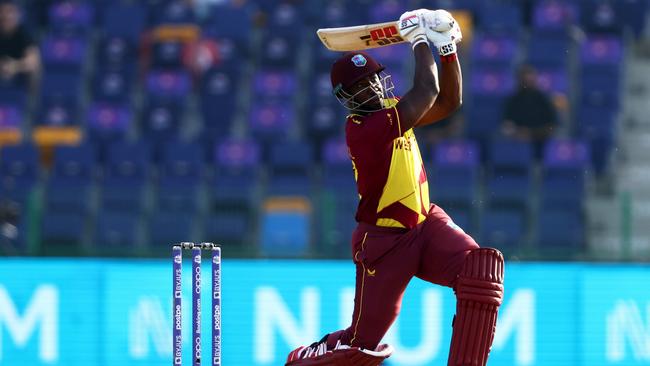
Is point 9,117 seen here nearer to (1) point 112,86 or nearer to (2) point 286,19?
(1) point 112,86

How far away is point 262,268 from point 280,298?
0.87 ft

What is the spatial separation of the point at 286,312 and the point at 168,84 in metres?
5.27

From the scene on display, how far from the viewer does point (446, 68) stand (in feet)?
19.9

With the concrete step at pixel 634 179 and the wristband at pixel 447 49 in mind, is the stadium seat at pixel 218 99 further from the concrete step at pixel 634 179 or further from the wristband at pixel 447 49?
the wristband at pixel 447 49

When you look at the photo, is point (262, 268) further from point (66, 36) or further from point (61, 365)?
point (66, 36)

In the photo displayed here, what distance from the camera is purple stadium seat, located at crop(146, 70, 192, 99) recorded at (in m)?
14.1

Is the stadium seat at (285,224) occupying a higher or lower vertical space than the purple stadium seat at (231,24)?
lower

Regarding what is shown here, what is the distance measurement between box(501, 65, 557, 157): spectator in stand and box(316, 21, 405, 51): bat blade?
684 cm

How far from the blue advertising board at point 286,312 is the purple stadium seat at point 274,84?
4574 millimetres

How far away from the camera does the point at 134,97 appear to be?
46.8ft

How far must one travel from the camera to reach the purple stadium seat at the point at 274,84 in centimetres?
1399

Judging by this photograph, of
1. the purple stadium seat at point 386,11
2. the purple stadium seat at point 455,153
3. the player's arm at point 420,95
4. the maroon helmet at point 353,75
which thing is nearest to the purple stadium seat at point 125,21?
the purple stadium seat at point 386,11

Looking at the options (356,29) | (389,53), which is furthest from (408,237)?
(389,53)

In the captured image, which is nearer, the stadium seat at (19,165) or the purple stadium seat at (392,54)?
the stadium seat at (19,165)
